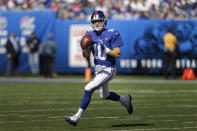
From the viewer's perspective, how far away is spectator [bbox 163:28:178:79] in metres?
22.1

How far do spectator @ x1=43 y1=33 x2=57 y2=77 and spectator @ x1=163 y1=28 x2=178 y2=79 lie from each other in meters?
4.04

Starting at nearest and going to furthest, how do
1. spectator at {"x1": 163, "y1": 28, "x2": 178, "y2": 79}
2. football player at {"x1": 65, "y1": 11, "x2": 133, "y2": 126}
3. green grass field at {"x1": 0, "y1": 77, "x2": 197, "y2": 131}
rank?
green grass field at {"x1": 0, "y1": 77, "x2": 197, "y2": 131}
football player at {"x1": 65, "y1": 11, "x2": 133, "y2": 126}
spectator at {"x1": 163, "y1": 28, "x2": 178, "y2": 79}

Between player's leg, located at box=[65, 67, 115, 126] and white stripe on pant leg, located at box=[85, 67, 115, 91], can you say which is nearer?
player's leg, located at box=[65, 67, 115, 126]

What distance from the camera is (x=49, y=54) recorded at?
926 inches

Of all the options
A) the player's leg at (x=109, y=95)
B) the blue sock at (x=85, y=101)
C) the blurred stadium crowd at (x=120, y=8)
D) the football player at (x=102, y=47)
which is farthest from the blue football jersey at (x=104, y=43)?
the blurred stadium crowd at (x=120, y=8)

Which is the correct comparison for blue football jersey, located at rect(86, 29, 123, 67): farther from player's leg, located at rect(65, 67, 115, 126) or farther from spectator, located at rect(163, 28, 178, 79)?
spectator, located at rect(163, 28, 178, 79)

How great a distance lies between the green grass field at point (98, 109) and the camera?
30.1 ft

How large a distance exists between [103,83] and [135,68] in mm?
14988

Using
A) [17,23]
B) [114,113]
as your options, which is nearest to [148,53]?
[17,23]

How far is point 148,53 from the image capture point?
2417 cm

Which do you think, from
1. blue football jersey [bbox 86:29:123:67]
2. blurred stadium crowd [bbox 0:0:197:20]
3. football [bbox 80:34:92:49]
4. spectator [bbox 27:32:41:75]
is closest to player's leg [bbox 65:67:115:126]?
blue football jersey [bbox 86:29:123:67]

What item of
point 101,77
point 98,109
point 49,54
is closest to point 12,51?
point 49,54

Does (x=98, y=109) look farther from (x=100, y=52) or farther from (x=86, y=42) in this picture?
(x=86, y=42)

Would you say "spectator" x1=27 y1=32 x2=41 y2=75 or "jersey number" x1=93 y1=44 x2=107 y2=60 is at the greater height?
"jersey number" x1=93 y1=44 x2=107 y2=60
